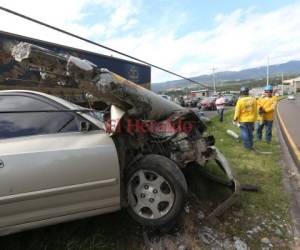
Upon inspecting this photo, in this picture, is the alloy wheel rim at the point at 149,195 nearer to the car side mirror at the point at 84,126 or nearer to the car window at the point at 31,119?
the car side mirror at the point at 84,126

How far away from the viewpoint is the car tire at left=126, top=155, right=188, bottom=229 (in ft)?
10.6

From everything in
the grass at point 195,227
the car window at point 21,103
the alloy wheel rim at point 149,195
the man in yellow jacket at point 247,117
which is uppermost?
the car window at point 21,103

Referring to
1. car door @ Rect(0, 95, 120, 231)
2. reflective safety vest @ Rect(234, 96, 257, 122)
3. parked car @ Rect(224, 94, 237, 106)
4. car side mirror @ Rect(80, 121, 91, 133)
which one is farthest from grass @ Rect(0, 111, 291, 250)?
parked car @ Rect(224, 94, 237, 106)

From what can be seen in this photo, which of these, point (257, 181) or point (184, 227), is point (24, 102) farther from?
point (257, 181)

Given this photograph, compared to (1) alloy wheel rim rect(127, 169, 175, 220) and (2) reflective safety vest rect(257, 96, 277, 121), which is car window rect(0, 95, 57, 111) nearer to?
(1) alloy wheel rim rect(127, 169, 175, 220)

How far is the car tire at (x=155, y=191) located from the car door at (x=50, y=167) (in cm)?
26

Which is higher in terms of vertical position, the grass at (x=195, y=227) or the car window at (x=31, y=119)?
the car window at (x=31, y=119)

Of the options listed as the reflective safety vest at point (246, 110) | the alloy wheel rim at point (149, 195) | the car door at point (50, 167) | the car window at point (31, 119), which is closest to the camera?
the car door at point (50, 167)

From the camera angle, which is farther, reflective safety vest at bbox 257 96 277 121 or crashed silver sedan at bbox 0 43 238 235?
reflective safety vest at bbox 257 96 277 121

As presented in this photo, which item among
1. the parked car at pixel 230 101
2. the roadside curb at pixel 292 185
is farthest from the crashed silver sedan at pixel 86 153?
the parked car at pixel 230 101

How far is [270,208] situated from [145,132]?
189 cm

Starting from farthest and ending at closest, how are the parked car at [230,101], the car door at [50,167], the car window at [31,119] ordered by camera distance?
the parked car at [230,101]
the car window at [31,119]
the car door at [50,167]

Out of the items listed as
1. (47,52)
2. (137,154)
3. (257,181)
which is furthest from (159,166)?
(257,181)

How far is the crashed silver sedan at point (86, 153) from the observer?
2.83 meters
